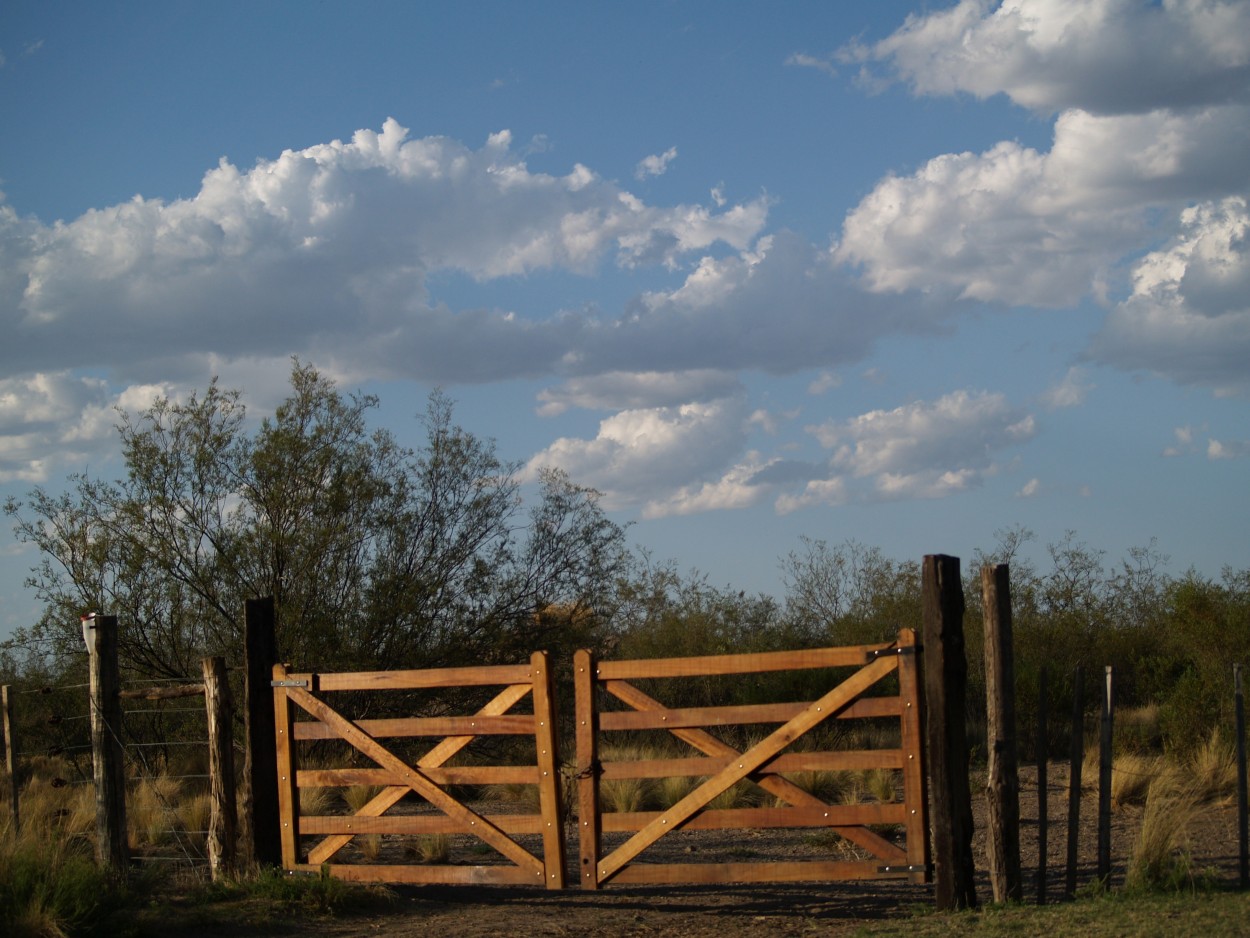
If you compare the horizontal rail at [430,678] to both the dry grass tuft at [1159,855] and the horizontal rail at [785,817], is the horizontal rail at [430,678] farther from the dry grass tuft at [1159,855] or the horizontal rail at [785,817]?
the dry grass tuft at [1159,855]

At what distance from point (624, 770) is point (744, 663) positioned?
4.27ft

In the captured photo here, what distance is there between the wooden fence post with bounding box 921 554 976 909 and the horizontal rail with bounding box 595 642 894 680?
36 cm

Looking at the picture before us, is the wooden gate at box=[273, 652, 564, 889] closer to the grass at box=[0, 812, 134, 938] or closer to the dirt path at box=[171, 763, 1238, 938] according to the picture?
the dirt path at box=[171, 763, 1238, 938]

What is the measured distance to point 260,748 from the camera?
402 inches

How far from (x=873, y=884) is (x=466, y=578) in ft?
28.4

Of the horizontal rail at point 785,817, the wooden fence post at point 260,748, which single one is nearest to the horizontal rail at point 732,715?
the horizontal rail at point 785,817

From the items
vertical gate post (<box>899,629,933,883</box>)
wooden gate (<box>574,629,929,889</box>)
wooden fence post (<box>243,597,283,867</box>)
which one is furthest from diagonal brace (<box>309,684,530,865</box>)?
vertical gate post (<box>899,629,933,883</box>)

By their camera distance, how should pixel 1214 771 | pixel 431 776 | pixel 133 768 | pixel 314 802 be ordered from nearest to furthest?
pixel 431 776 < pixel 314 802 < pixel 1214 771 < pixel 133 768

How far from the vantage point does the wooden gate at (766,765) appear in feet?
26.9

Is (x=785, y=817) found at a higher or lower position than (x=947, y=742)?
lower

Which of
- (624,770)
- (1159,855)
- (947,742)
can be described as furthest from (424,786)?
(1159,855)

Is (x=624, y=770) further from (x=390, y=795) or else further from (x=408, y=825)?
(x=390, y=795)

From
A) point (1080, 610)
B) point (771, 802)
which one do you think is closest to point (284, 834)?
point (771, 802)

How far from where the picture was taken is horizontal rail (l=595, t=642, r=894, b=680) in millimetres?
8258
